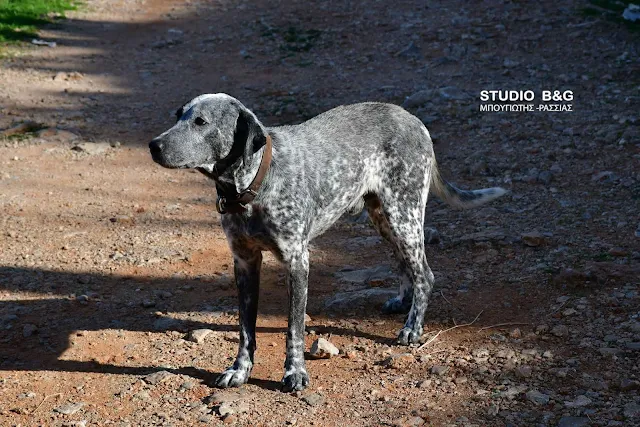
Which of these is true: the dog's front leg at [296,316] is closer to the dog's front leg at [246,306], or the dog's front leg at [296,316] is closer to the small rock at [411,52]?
the dog's front leg at [246,306]

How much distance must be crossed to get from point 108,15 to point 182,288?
33.5ft

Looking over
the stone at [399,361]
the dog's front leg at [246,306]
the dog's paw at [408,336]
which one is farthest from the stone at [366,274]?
the dog's front leg at [246,306]

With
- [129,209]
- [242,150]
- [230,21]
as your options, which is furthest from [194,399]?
[230,21]

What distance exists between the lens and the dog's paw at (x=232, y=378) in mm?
4992

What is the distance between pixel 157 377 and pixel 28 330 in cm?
117

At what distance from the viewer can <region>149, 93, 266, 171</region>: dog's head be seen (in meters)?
4.60

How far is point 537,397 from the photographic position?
4.64 metres

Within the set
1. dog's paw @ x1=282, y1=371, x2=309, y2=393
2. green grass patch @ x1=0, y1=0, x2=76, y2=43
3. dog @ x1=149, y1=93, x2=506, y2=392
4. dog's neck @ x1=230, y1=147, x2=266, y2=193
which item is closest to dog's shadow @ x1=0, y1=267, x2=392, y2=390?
dog's paw @ x1=282, y1=371, x2=309, y2=393

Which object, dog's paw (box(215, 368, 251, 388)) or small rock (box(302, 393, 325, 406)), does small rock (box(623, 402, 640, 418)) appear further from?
dog's paw (box(215, 368, 251, 388))

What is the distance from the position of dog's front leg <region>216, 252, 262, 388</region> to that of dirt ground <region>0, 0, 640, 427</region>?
15 centimetres

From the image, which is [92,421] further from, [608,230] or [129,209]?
[608,230]

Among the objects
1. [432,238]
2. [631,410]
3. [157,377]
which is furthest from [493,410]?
[432,238]

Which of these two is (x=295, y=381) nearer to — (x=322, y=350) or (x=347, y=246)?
(x=322, y=350)

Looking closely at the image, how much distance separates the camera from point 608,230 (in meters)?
6.81
